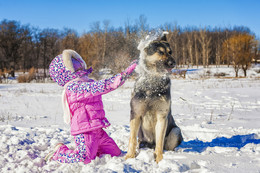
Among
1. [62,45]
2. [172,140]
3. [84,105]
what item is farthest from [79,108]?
[62,45]

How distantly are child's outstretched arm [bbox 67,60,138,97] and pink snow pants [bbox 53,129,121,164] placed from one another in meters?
0.52

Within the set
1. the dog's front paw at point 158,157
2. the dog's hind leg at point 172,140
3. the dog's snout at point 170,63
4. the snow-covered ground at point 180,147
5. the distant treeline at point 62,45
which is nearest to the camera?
the snow-covered ground at point 180,147

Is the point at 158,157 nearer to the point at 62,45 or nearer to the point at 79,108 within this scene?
the point at 79,108

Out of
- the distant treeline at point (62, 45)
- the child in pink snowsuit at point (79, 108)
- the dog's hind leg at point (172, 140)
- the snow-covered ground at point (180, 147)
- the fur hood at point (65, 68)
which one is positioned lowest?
the snow-covered ground at point (180, 147)

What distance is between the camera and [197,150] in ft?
10.0

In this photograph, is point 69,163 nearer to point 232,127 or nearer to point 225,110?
point 232,127

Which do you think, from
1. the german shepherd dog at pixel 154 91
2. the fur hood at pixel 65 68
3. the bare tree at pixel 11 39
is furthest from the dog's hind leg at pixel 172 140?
the bare tree at pixel 11 39

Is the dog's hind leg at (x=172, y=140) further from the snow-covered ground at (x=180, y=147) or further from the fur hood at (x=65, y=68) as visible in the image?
the fur hood at (x=65, y=68)

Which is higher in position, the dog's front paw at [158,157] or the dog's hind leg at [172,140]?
the dog's hind leg at [172,140]

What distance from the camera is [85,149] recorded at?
8.54ft

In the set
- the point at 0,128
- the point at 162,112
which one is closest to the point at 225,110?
the point at 162,112

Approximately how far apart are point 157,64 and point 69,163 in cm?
148

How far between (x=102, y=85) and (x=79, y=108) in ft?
1.58

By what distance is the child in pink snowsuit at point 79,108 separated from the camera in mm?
2578
